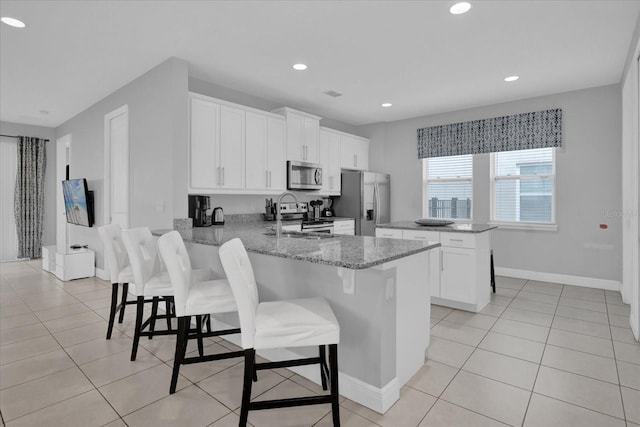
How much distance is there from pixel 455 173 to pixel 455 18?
3.40 meters

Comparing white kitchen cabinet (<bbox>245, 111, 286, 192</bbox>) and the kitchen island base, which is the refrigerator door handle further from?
the kitchen island base

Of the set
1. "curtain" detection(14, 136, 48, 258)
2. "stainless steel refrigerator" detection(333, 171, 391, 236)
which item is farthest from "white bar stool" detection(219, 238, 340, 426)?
"curtain" detection(14, 136, 48, 258)

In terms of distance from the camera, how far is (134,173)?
4090 millimetres

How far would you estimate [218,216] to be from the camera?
4285mm

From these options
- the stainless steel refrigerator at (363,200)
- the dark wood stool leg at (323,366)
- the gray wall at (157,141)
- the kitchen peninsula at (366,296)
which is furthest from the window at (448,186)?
the dark wood stool leg at (323,366)

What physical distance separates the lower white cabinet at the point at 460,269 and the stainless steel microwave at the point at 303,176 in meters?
1.77

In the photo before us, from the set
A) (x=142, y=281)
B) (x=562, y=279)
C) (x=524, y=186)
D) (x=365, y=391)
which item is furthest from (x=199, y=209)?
(x=562, y=279)

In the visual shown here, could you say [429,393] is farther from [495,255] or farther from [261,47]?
[495,255]

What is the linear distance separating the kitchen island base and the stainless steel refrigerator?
3504 millimetres

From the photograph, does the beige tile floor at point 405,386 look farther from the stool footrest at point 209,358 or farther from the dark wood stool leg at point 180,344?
the stool footrest at point 209,358

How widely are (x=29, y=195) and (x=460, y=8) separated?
26.3ft

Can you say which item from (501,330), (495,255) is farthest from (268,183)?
(495,255)

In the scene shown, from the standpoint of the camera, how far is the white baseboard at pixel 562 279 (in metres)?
4.52

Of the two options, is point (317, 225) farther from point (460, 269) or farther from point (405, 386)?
point (405, 386)
